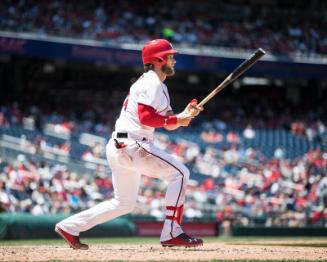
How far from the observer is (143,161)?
23.3ft

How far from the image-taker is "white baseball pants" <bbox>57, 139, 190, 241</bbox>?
712 cm

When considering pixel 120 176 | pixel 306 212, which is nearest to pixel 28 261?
pixel 120 176

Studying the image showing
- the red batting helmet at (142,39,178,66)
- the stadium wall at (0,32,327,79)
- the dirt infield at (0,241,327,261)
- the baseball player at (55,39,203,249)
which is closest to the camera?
the dirt infield at (0,241,327,261)

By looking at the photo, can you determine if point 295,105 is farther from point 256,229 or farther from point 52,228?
point 52,228

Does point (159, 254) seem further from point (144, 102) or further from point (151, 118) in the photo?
point (144, 102)

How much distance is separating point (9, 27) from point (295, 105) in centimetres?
1158

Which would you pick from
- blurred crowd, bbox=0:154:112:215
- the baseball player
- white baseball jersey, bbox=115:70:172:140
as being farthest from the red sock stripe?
blurred crowd, bbox=0:154:112:215

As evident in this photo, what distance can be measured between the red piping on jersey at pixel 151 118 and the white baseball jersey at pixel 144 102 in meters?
0.05

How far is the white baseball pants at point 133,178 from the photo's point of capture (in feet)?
23.4

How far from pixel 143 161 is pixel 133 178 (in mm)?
271

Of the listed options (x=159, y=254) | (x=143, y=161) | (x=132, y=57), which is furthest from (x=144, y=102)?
(x=132, y=57)

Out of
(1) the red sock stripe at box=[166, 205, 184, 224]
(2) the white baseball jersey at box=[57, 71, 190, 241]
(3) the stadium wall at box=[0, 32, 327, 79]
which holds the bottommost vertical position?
(1) the red sock stripe at box=[166, 205, 184, 224]

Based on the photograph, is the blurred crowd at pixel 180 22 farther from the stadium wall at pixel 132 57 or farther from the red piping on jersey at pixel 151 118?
the red piping on jersey at pixel 151 118

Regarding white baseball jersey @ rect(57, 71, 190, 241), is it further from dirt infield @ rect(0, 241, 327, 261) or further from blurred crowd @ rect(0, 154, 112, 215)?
blurred crowd @ rect(0, 154, 112, 215)
